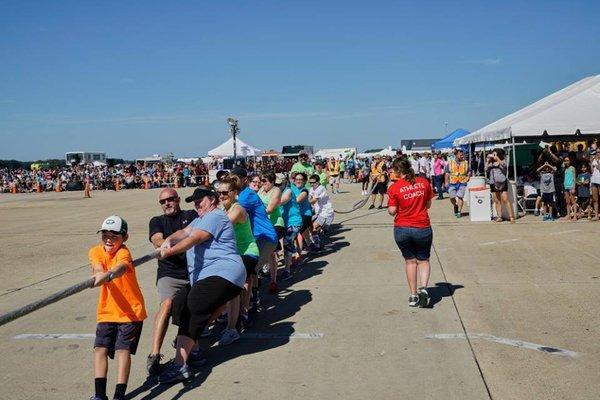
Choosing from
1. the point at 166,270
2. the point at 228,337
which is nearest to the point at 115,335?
the point at 166,270

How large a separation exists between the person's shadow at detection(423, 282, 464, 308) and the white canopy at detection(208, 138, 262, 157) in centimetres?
3118

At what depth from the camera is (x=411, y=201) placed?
640 centimetres

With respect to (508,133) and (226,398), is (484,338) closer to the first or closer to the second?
(226,398)

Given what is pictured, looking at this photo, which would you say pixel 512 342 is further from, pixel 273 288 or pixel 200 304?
A: pixel 273 288

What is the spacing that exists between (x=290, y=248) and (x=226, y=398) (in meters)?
4.32

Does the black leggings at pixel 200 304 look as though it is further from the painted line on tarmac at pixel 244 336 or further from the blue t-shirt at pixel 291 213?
the blue t-shirt at pixel 291 213

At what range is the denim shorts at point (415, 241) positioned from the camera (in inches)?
251

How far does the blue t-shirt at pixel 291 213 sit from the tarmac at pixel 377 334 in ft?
2.64

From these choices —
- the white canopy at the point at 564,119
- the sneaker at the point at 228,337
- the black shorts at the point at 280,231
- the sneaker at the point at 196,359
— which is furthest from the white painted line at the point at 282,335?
the white canopy at the point at 564,119

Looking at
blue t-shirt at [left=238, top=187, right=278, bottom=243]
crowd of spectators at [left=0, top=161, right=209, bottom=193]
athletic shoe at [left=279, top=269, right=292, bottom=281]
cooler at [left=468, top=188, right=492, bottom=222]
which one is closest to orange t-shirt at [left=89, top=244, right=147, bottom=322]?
blue t-shirt at [left=238, top=187, right=278, bottom=243]

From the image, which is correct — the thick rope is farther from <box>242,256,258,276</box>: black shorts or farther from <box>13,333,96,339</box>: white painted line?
<box>13,333,96,339</box>: white painted line

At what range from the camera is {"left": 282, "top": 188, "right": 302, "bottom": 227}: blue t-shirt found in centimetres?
836

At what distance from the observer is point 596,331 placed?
5.34 meters

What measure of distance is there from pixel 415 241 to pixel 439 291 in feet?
3.65
